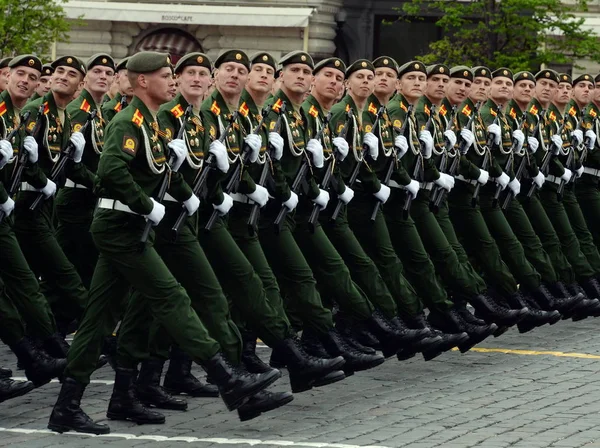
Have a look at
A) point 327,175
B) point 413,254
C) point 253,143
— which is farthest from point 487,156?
point 253,143

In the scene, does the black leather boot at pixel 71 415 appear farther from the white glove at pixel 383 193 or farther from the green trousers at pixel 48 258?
the white glove at pixel 383 193

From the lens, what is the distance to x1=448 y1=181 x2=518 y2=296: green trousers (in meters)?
12.8

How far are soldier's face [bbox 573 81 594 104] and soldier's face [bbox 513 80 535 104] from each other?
105cm

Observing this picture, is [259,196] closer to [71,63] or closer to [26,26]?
[71,63]

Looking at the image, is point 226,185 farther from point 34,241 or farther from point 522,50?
point 522,50

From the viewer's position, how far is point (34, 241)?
35.5ft

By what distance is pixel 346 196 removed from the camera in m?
11.2

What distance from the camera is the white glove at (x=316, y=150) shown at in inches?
Result: 428

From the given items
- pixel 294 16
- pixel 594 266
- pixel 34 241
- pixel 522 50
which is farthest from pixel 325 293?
pixel 294 16

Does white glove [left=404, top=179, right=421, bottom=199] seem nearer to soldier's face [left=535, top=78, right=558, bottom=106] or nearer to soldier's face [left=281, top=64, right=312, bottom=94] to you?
soldier's face [left=281, top=64, right=312, bottom=94]

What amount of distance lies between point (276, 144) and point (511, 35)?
18072 mm

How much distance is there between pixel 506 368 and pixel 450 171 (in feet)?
6.14

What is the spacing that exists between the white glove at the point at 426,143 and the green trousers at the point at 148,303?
362 cm

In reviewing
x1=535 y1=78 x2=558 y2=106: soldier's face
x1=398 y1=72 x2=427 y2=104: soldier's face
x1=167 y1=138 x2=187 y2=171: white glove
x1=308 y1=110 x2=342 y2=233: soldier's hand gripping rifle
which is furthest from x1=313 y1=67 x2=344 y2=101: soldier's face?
x1=535 y1=78 x2=558 y2=106: soldier's face
